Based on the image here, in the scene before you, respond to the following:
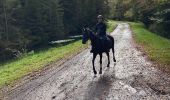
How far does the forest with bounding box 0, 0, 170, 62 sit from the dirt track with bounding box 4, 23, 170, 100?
27139 mm

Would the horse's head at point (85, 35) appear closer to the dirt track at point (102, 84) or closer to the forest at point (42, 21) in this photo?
the dirt track at point (102, 84)

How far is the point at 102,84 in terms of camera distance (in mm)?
15781

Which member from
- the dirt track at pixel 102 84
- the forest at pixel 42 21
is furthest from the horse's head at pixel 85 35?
the forest at pixel 42 21

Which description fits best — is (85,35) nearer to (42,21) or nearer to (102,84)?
(102,84)

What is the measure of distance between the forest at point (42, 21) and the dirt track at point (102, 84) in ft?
89.0

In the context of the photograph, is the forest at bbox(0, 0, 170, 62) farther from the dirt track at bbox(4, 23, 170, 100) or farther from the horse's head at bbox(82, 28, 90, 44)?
the horse's head at bbox(82, 28, 90, 44)

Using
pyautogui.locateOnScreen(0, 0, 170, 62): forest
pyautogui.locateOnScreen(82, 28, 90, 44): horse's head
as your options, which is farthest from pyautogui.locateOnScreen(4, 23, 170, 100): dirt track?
pyautogui.locateOnScreen(0, 0, 170, 62): forest

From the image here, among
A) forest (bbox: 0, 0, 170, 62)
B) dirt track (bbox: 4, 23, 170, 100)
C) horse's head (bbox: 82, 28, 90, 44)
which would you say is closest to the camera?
dirt track (bbox: 4, 23, 170, 100)

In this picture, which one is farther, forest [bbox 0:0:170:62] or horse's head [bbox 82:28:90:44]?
forest [bbox 0:0:170:62]

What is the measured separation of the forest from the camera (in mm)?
53925

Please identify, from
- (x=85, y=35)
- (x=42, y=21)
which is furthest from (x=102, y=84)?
(x=42, y=21)

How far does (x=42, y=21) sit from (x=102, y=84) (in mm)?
45995

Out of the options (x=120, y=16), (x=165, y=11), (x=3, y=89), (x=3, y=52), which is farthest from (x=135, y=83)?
(x=120, y=16)

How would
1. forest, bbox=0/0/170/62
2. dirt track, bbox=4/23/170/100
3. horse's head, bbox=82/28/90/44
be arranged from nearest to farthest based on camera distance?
dirt track, bbox=4/23/170/100 < horse's head, bbox=82/28/90/44 < forest, bbox=0/0/170/62
